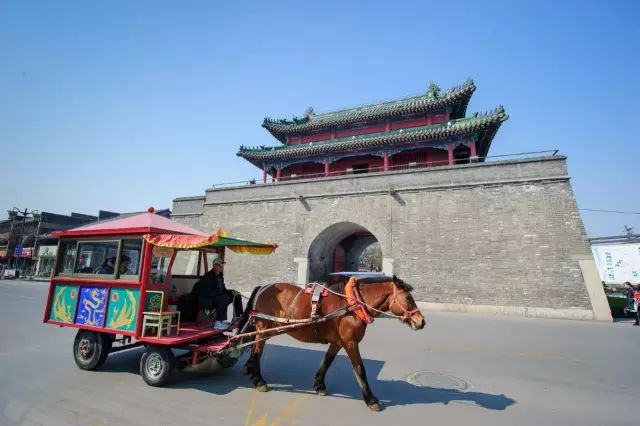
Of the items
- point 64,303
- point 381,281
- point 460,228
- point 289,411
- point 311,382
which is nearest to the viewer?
point 289,411

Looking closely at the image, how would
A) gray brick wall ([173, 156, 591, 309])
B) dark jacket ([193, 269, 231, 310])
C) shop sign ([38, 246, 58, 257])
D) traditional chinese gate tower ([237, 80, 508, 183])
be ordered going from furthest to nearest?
shop sign ([38, 246, 58, 257]) < traditional chinese gate tower ([237, 80, 508, 183]) < gray brick wall ([173, 156, 591, 309]) < dark jacket ([193, 269, 231, 310])

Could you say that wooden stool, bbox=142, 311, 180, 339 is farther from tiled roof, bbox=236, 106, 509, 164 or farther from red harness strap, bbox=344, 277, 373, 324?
tiled roof, bbox=236, 106, 509, 164

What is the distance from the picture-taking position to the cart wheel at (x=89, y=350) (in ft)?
15.9

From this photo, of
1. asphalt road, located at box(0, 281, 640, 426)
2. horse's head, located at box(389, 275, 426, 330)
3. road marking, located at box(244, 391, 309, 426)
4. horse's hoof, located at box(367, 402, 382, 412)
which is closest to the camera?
road marking, located at box(244, 391, 309, 426)

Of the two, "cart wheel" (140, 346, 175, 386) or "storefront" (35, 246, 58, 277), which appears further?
"storefront" (35, 246, 58, 277)

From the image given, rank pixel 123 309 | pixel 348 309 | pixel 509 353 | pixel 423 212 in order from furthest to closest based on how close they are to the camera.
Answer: pixel 423 212, pixel 509 353, pixel 123 309, pixel 348 309

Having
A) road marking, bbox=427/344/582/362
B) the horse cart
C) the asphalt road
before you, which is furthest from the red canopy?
road marking, bbox=427/344/582/362

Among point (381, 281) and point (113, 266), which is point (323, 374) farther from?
point (113, 266)

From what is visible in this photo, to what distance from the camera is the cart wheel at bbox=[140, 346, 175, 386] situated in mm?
4281

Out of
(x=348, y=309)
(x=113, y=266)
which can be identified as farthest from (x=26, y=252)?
(x=348, y=309)

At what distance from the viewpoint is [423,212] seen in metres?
Answer: 15.8

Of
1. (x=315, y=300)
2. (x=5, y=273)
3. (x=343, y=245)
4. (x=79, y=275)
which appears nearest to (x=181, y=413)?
(x=315, y=300)

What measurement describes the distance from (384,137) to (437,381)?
16309 millimetres

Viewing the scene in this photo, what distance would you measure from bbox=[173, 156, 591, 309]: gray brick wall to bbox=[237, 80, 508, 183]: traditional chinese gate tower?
2.83 m
